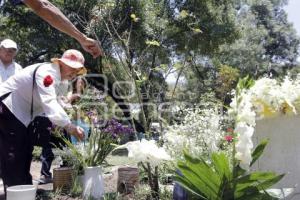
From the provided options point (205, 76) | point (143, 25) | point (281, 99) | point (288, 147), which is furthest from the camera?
point (205, 76)

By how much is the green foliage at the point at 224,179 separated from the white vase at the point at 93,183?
1.23 meters

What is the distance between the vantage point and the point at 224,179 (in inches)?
71.1

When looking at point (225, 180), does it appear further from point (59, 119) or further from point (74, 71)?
point (74, 71)

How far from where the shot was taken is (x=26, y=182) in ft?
9.53

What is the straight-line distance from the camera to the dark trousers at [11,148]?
2799 mm

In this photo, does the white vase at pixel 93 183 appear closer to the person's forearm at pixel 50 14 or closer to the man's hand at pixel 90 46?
the man's hand at pixel 90 46

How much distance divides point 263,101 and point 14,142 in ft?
5.66

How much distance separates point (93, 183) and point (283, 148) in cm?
142

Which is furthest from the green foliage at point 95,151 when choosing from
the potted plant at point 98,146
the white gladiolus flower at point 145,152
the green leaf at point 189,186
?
the green leaf at point 189,186

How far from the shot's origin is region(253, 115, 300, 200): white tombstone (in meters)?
2.08

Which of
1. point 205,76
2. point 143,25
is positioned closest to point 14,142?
point 143,25

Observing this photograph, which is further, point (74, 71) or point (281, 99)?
point (74, 71)

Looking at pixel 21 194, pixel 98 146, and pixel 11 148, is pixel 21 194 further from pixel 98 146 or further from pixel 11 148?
pixel 98 146

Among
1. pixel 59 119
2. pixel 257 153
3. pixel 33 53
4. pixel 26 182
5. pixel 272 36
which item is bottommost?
pixel 26 182
